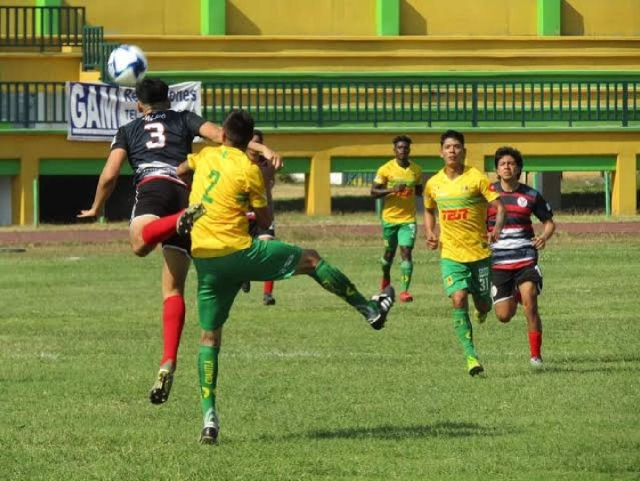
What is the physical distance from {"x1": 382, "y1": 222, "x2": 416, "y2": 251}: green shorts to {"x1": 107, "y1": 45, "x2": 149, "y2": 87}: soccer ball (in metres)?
4.92

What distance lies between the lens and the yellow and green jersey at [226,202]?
1132cm

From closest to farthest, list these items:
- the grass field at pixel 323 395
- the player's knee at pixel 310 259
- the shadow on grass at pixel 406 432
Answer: the grass field at pixel 323 395, the player's knee at pixel 310 259, the shadow on grass at pixel 406 432

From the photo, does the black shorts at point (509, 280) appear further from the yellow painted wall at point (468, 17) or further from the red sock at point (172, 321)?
the yellow painted wall at point (468, 17)

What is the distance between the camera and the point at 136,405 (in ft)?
43.7

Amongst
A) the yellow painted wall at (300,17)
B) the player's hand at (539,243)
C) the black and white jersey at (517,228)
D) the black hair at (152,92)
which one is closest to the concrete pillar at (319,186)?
the yellow painted wall at (300,17)

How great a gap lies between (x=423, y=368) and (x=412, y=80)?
22767 millimetres

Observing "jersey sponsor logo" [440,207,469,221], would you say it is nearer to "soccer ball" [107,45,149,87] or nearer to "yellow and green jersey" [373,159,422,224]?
"soccer ball" [107,45,149,87]

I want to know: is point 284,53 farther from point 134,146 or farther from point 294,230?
point 134,146

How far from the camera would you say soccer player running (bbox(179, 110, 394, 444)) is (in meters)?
11.3

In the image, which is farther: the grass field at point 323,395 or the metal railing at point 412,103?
the metal railing at point 412,103

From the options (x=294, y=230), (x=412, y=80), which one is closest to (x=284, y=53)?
(x=412, y=80)

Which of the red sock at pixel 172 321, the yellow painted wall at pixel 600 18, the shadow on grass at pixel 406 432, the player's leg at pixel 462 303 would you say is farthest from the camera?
the yellow painted wall at pixel 600 18

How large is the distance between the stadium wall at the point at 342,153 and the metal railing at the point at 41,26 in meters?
4.68

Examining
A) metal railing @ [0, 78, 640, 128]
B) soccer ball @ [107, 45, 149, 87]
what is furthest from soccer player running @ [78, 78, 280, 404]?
metal railing @ [0, 78, 640, 128]
